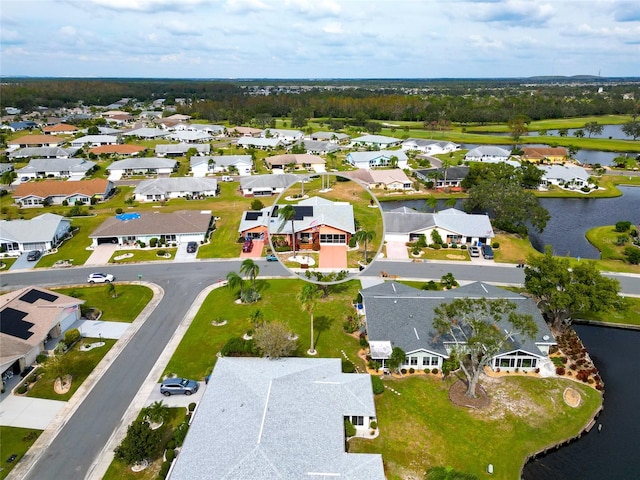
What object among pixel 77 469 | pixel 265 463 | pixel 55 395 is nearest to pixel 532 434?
pixel 265 463

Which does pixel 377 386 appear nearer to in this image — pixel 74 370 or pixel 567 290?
pixel 567 290

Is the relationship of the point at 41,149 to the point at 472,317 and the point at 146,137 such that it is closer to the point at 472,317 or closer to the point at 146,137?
the point at 146,137

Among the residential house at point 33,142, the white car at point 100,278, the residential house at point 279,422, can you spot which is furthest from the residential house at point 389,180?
the residential house at point 33,142

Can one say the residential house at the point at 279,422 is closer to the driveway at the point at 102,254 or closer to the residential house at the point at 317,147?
the driveway at the point at 102,254

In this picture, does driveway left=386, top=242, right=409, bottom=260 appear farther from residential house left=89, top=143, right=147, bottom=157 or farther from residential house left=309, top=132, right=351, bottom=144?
residential house left=89, top=143, right=147, bottom=157

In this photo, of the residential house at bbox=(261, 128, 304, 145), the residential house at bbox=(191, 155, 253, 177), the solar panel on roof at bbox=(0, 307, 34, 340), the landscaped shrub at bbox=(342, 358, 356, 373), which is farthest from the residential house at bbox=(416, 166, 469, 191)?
the solar panel on roof at bbox=(0, 307, 34, 340)
